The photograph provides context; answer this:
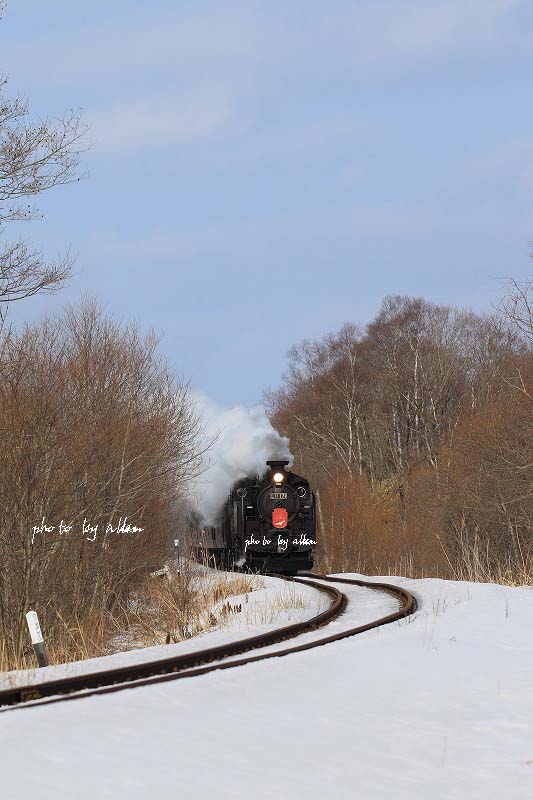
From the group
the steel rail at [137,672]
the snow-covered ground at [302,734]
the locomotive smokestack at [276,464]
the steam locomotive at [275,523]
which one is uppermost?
the locomotive smokestack at [276,464]

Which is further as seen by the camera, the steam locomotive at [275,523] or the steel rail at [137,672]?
the steam locomotive at [275,523]

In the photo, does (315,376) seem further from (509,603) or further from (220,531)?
(509,603)

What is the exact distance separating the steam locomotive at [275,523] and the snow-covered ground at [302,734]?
657 inches


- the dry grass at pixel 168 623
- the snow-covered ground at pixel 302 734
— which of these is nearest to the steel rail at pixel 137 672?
the snow-covered ground at pixel 302 734

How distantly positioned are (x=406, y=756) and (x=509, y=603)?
9253 millimetres

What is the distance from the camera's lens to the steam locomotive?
27.5 meters

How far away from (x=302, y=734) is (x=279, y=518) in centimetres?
2059

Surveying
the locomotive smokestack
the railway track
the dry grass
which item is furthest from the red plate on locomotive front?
the railway track

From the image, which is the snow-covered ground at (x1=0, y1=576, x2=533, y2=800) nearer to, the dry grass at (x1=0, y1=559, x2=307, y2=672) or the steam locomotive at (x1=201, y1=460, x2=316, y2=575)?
the dry grass at (x1=0, y1=559, x2=307, y2=672)

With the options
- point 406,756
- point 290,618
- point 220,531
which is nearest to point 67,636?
point 290,618

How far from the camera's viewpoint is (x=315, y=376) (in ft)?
232

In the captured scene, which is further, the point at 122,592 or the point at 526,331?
the point at 526,331

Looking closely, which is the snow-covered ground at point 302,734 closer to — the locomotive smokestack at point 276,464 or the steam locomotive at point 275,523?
the steam locomotive at point 275,523

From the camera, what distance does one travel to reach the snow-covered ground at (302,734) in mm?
5605
